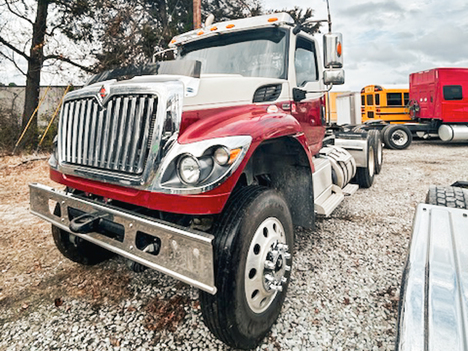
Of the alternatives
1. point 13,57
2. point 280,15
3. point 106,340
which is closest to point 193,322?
point 106,340

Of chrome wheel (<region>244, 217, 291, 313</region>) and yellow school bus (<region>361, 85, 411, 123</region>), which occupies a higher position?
yellow school bus (<region>361, 85, 411, 123</region>)

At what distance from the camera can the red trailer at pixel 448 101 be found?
11.7 m

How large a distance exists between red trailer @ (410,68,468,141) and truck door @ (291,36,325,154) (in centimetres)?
1041

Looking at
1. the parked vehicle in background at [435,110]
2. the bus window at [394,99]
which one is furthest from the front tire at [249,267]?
the bus window at [394,99]

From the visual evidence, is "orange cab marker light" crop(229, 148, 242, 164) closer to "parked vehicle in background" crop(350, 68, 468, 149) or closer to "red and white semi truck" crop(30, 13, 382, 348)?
"red and white semi truck" crop(30, 13, 382, 348)

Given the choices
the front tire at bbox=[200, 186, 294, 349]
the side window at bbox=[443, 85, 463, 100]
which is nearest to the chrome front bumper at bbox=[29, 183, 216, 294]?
the front tire at bbox=[200, 186, 294, 349]

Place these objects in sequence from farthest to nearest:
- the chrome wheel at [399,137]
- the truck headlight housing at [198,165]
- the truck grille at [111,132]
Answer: the chrome wheel at [399,137] → the truck grille at [111,132] → the truck headlight housing at [198,165]

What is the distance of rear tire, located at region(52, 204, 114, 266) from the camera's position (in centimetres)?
283

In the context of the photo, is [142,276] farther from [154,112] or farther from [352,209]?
[352,209]

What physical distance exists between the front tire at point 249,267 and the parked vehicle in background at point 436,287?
31.7 inches

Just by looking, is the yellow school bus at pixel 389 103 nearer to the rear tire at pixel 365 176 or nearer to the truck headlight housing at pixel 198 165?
the rear tire at pixel 365 176

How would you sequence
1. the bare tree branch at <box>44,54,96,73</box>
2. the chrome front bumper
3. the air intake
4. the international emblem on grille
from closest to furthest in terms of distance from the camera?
1. the chrome front bumper
2. the international emblem on grille
3. the air intake
4. the bare tree branch at <box>44,54,96,73</box>

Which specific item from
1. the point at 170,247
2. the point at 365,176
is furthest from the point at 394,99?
the point at 170,247

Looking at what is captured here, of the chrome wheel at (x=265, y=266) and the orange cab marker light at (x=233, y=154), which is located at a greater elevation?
the orange cab marker light at (x=233, y=154)
